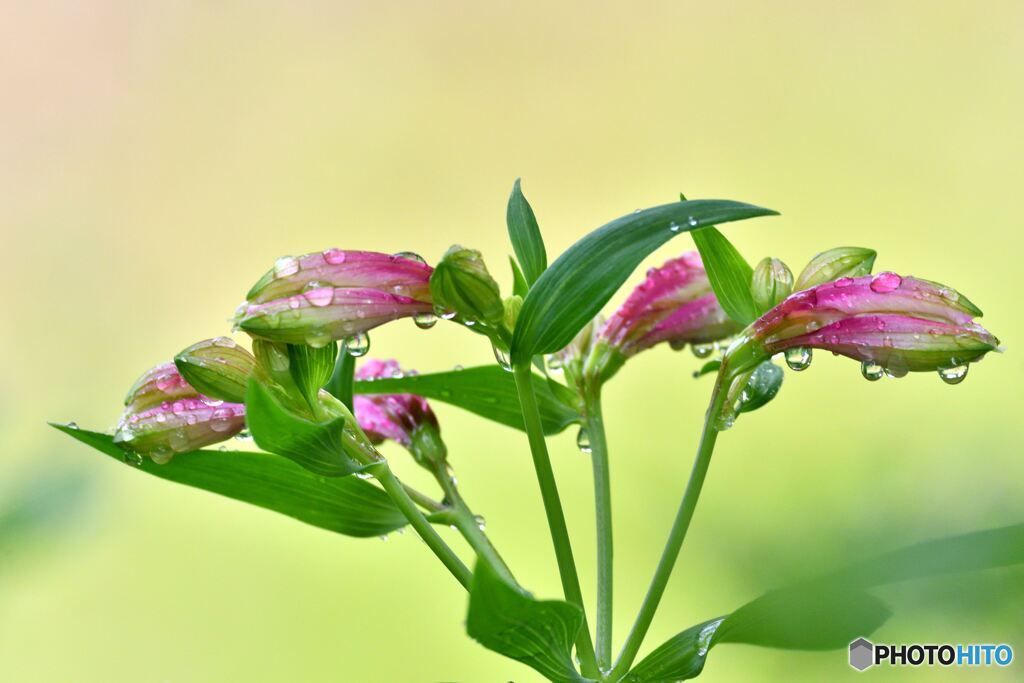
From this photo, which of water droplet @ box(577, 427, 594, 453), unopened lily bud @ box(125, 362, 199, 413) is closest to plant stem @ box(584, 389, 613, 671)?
water droplet @ box(577, 427, 594, 453)

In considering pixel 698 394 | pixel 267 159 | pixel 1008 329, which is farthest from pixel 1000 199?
pixel 267 159

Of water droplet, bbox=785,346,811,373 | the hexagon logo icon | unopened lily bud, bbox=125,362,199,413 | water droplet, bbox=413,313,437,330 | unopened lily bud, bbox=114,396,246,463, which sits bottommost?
the hexagon logo icon

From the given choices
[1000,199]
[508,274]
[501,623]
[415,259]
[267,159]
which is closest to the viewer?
[501,623]

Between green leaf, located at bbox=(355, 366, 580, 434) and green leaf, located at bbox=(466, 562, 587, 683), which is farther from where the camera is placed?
green leaf, located at bbox=(355, 366, 580, 434)

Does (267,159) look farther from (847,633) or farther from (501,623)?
(847,633)

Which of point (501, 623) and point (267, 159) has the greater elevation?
point (267, 159)

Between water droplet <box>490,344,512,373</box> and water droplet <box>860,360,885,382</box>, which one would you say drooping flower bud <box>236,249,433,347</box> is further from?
water droplet <box>860,360,885,382</box>

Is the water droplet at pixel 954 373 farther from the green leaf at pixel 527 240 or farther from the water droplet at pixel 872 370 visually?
the green leaf at pixel 527 240
